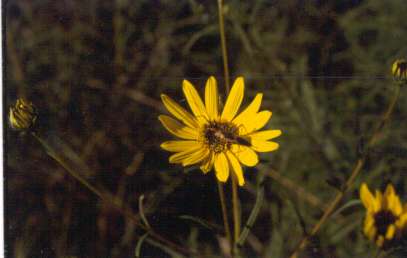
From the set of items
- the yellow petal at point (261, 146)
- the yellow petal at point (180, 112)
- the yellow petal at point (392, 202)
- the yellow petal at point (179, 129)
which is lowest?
the yellow petal at point (392, 202)

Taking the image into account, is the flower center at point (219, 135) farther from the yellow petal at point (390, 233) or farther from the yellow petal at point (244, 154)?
the yellow petal at point (390, 233)

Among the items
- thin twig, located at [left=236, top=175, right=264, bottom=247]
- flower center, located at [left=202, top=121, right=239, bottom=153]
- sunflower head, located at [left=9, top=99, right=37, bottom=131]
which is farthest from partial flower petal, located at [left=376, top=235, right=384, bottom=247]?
sunflower head, located at [left=9, top=99, right=37, bottom=131]

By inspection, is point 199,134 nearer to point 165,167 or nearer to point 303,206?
point 165,167

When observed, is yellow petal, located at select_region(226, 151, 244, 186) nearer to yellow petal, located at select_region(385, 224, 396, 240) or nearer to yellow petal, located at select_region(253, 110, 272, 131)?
yellow petal, located at select_region(253, 110, 272, 131)

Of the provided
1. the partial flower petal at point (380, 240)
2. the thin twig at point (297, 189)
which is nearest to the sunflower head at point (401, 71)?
the partial flower petal at point (380, 240)

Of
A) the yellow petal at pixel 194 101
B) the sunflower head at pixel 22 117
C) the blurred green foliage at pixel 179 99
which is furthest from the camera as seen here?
the blurred green foliage at pixel 179 99

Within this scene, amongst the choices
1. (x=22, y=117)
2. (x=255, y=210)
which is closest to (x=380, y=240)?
(x=255, y=210)

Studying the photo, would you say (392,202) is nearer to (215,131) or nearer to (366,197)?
(366,197)

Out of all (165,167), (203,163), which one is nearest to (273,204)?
(165,167)
